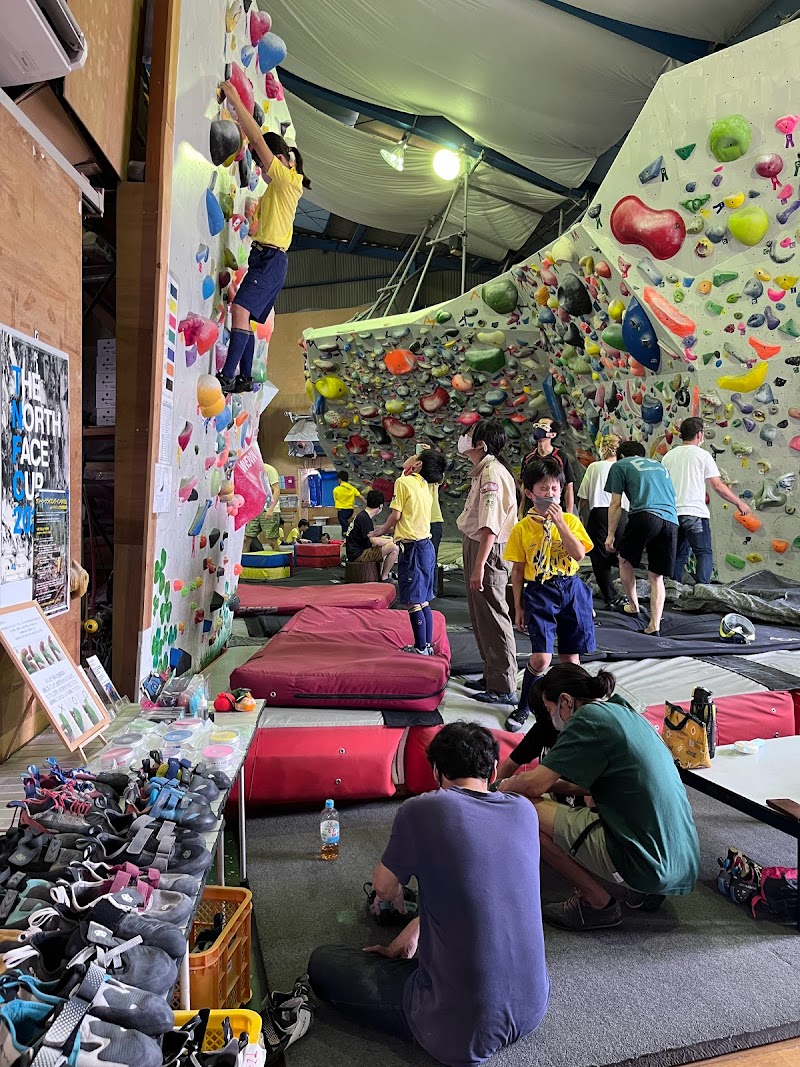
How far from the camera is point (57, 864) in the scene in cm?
131

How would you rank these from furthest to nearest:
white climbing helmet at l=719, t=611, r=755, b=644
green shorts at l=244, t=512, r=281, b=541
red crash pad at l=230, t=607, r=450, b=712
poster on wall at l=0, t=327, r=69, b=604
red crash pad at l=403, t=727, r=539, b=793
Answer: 1. green shorts at l=244, t=512, r=281, b=541
2. white climbing helmet at l=719, t=611, r=755, b=644
3. red crash pad at l=230, t=607, r=450, b=712
4. red crash pad at l=403, t=727, r=539, b=793
5. poster on wall at l=0, t=327, r=69, b=604

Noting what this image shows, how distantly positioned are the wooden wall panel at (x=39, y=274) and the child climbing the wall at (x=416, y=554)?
228 cm

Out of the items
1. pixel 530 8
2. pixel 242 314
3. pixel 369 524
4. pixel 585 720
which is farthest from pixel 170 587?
pixel 530 8

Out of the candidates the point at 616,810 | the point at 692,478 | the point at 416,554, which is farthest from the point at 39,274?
the point at 692,478

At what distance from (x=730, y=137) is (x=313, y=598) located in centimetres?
463

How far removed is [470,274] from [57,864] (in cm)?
1744

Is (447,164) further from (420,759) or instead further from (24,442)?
(24,442)

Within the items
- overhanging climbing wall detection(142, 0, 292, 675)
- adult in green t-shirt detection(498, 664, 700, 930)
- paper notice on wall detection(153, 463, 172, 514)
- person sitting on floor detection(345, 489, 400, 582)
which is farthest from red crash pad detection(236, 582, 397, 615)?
adult in green t-shirt detection(498, 664, 700, 930)

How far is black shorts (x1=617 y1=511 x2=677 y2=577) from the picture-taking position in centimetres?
497

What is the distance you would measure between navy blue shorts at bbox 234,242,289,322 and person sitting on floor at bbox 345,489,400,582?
360cm

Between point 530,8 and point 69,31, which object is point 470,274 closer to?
point 530,8

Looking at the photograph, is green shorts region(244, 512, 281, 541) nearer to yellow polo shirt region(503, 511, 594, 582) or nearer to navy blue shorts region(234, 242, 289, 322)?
navy blue shorts region(234, 242, 289, 322)

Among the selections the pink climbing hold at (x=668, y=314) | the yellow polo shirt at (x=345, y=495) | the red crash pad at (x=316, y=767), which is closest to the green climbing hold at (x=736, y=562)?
the pink climbing hold at (x=668, y=314)

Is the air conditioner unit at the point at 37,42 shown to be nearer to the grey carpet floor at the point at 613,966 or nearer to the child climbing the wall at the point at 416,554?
the grey carpet floor at the point at 613,966
